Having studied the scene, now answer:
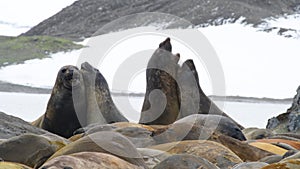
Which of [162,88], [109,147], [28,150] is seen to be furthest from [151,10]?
[109,147]

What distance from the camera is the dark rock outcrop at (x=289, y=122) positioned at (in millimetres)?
11297

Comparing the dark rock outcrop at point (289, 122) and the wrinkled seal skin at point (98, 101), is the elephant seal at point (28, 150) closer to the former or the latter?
the wrinkled seal skin at point (98, 101)

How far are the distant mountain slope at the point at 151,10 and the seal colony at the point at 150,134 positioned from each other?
53.6 m

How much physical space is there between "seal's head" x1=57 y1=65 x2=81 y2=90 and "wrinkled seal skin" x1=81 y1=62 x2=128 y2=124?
0.92ft

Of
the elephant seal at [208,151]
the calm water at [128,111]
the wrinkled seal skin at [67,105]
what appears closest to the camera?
the elephant seal at [208,151]

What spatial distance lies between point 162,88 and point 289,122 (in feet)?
8.70

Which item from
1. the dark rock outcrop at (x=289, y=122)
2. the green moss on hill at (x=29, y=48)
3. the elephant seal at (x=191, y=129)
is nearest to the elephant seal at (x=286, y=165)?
the elephant seal at (x=191, y=129)

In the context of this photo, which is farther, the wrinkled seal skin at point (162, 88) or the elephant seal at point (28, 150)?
the wrinkled seal skin at point (162, 88)

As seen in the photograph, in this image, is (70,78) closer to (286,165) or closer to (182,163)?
(182,163)

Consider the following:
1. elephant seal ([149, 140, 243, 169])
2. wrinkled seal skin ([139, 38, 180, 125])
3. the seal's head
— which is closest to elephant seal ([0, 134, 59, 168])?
elephant seal ([149, 140, 243, 169])

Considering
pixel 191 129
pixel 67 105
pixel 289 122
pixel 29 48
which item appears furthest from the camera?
pixel 29 48

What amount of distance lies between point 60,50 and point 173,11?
766 inches

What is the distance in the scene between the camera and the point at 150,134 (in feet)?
20.7

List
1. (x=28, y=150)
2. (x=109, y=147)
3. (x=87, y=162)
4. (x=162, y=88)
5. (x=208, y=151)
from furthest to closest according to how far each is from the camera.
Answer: (x=162, y=88)
(x=208, y=151)
(x=28, y=150)
(x=109, y=147)
(x=87, y=162)
